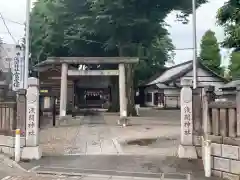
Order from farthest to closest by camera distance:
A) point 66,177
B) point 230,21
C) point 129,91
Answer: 1. point 129,91
2. point 230,21
3. point 66,177

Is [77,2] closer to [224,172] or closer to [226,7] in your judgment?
[226,7]

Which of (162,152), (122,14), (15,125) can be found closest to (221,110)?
(162,152)

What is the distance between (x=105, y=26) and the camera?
27.3 metres

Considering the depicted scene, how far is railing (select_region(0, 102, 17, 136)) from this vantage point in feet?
33.8

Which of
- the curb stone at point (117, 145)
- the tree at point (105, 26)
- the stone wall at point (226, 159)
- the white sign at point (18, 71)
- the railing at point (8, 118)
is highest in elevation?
the tree at point (105, 26)

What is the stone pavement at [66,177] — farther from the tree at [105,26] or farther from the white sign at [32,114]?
the tree at [105,26]

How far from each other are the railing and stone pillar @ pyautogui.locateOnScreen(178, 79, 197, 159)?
5.10 metres

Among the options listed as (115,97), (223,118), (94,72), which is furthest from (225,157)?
(115,97)

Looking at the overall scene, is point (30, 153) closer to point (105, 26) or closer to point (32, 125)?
point (32, 125)

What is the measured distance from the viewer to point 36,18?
37.9 metres

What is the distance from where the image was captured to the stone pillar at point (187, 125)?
33.0ft

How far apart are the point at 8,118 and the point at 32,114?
883 mm

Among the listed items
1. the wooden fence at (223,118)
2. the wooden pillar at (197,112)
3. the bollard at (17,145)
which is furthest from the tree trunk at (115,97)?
the wooden fence at (223,118)

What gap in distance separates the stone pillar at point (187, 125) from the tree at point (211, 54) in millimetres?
43058
